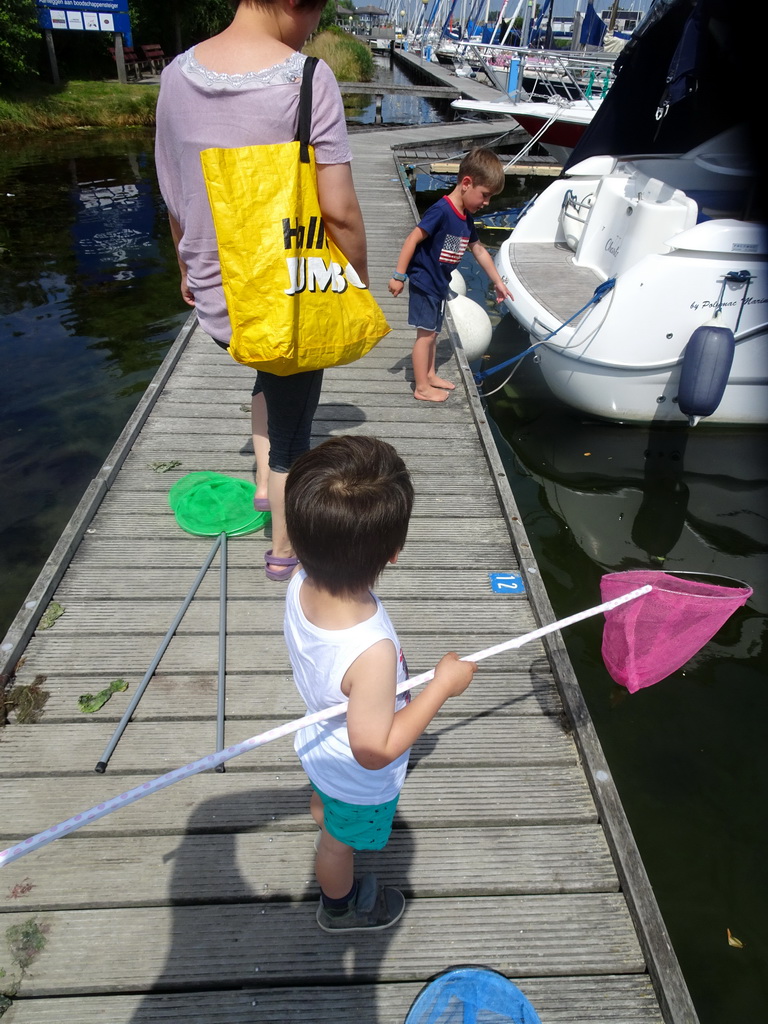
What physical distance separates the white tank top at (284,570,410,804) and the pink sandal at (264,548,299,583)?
1.32 m

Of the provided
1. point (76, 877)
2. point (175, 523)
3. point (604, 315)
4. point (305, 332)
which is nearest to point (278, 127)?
point (305, 332)

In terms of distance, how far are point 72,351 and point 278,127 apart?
234 inches

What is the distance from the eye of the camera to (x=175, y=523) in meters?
3.27

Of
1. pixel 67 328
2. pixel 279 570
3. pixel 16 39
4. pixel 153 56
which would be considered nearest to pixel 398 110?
pixel 153 56

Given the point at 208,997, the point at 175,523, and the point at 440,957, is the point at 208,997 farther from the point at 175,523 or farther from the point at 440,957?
the point at 175,523

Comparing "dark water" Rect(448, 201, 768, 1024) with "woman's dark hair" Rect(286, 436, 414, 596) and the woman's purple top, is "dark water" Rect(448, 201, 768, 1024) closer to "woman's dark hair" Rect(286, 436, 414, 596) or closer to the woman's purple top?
"woman's dark hair" Rect(286, 436, 414, 596)

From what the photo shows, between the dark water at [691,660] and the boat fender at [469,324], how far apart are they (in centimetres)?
64

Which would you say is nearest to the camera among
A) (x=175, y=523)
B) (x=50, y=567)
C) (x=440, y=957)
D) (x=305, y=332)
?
(x=440, y=957)

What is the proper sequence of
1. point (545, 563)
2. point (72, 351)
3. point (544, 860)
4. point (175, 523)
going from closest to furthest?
point (544, 860) → point (175, 523) → point (545, 563) → point (72, 351)

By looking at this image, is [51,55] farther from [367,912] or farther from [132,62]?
[367,912]

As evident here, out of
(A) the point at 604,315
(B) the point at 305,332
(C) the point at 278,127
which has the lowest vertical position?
(A) the point at 604,315

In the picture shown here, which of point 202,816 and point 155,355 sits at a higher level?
point 202,816

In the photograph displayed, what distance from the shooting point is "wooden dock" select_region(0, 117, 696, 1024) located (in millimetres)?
1676

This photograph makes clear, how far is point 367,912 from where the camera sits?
1773mm
